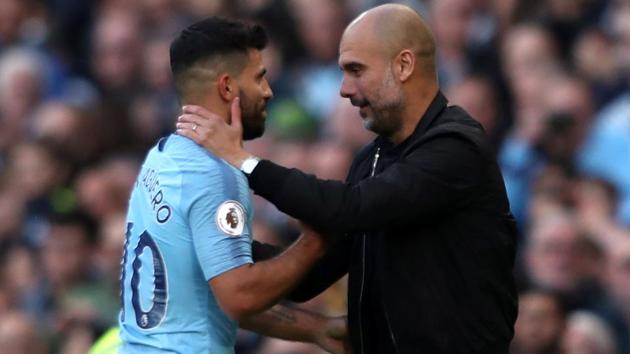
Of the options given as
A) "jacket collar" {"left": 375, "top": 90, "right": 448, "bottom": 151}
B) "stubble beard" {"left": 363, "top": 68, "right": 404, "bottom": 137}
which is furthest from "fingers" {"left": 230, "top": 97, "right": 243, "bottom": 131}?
"jacket collar" {"left": 375, "top": 90, "right": 448, "bottom": 151}

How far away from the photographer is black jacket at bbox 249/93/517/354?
491cm

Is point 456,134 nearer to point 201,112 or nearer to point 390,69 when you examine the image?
point 390,69

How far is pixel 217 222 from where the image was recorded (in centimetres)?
487

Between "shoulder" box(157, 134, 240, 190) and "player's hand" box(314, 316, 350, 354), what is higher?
"shoulder" box(157, 134, 240, 190)

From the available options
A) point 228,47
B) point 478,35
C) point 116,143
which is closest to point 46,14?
point 116,143

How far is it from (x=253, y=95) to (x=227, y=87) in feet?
0.31

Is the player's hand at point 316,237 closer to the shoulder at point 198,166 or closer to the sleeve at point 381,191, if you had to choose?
the sleeve at point 381,191

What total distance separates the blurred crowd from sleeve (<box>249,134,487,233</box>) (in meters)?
2.39

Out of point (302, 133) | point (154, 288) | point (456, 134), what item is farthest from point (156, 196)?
point (302, 133)

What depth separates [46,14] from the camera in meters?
11.4

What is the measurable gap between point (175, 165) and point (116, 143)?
501 centimetres

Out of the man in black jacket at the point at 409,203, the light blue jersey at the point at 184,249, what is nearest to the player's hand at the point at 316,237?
the man in black jacket at the point at 409,203

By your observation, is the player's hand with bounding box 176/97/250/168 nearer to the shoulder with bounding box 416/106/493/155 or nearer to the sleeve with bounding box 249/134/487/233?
the sleeve with bounding box 249/134/487/233

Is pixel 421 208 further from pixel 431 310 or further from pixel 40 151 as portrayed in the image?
pixel 40 151
